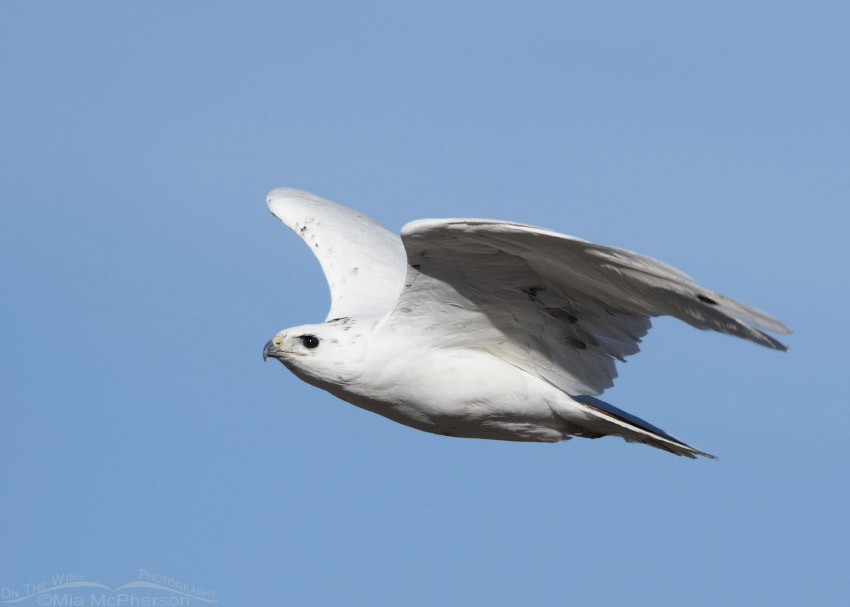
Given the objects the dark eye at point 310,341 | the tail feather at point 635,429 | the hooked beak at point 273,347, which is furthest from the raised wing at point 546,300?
the hooked beak at point 273,347

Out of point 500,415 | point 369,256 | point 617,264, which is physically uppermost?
Answer: point 369,256

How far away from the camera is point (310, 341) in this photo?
10.0m

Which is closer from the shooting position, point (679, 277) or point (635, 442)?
point (679, 277)

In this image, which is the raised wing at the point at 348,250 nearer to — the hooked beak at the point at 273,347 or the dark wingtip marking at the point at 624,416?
the hooked beak at the point at 273,347

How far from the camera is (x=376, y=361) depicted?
9.82m

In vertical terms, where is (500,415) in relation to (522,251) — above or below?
below

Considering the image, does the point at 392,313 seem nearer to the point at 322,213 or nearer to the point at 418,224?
the point at 418,224

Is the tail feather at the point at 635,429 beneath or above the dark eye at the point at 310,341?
beneath

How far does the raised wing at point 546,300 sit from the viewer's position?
7.82m

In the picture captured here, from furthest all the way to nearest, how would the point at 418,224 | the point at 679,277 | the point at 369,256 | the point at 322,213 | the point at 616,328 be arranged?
the point at 322,213, the point at 369,256, the point at 616,328, the point at 418,224, the point at 679,277

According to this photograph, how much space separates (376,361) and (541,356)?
1.25 m

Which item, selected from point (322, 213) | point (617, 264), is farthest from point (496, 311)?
point (322, 213)

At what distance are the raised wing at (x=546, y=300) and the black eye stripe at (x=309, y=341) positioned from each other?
1.96 ft

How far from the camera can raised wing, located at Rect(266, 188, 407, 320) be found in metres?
11.4
